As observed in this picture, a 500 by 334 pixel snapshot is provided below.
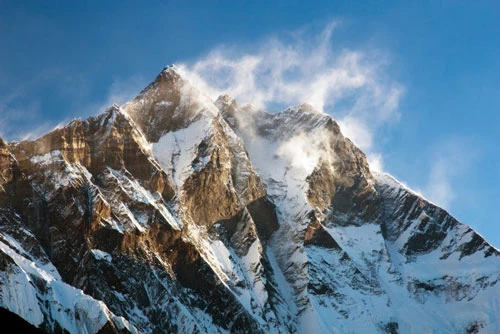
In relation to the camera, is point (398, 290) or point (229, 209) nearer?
point (229, 209)

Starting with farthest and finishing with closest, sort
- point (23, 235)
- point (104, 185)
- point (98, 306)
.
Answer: point (104, 185) < point (23, 235) < point (98, 306)

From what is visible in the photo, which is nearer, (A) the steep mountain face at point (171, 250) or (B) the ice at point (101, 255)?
(A) the steep mountain face at point (171, 250)

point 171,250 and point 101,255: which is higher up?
point 171,250

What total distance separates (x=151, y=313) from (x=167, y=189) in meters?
33.1

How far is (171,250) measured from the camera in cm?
15500

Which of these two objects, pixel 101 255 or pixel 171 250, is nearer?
pixel 101 255

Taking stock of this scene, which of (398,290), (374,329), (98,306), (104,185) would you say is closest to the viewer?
(98,306)

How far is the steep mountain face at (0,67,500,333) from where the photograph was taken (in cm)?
13538

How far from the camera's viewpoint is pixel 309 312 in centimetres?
17638

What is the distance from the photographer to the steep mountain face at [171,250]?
135m

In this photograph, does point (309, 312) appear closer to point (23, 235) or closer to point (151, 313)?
point (151, 313)

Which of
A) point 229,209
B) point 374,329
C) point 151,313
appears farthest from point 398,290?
point 151,313

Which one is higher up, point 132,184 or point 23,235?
point 132,184

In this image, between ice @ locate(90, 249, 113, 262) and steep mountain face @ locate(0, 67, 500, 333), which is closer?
steep mountain face @ locate(0, 67, 500, 333)
